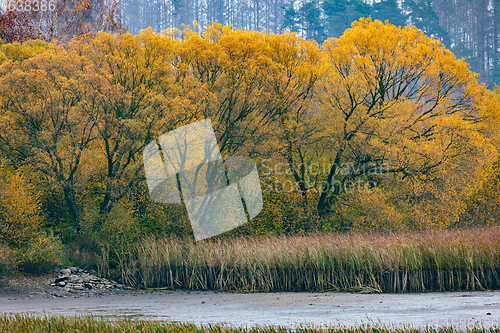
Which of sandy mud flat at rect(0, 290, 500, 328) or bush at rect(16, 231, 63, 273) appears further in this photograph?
bush at rect(16, 231, 63, 273)

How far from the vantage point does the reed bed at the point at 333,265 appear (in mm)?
18078

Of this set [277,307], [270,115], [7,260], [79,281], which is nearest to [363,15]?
[270,115]

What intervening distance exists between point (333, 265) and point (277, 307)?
436cm

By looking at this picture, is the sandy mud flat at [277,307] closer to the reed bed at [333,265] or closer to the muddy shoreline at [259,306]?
the muddy shoreline at [259,306]

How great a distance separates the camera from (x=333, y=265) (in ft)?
63.7

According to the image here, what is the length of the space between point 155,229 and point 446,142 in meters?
15.9

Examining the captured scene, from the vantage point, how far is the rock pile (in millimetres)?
22250

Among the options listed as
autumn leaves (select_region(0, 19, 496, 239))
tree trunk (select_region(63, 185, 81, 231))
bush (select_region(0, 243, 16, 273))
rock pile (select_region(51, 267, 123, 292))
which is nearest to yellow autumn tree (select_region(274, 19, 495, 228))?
autumn leaves (select_region(0, 19, 496, 239))

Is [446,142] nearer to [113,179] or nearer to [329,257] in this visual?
[329,257]

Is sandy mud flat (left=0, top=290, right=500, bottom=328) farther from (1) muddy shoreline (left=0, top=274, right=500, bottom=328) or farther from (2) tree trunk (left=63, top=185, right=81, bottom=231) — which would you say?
(2) tree trunk (left=63, top=185, right=81, bottom=231)

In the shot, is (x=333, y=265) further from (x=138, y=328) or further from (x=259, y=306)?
(x=138, y=328)

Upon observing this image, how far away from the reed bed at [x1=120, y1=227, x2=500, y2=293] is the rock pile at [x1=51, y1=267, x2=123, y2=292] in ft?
3.45

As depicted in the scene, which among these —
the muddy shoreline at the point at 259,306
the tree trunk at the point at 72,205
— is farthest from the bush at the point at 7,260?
the tree trunk at the point at 72,205

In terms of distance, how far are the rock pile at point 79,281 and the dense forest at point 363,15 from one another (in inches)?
2069
